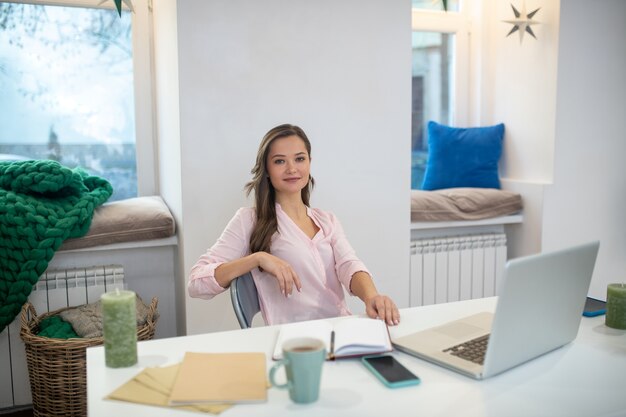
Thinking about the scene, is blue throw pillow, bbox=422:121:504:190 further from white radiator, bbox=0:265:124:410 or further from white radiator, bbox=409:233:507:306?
white radiator, bbox=0:265:124:410

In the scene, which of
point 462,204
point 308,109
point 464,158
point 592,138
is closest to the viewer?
point 308,109

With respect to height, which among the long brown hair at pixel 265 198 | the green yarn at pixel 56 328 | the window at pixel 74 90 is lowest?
the green yarn at pixel 56 328

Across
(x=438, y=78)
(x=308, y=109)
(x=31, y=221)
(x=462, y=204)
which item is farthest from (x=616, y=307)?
(x=438, y=78)

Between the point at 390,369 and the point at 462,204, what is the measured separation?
6.92 ft

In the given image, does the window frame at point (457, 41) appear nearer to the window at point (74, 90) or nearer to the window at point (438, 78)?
the window at point (438, 78)

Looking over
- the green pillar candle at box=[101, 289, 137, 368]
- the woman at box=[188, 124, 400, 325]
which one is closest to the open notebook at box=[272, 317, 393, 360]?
the green pillar candle at box=[101, 289, 137, 368]

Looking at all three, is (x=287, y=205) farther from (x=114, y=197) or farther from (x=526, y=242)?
(x=526, y=242)

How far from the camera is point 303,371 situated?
103 cm

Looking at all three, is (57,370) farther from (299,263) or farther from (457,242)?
(457,242)

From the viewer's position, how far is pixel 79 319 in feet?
7.57

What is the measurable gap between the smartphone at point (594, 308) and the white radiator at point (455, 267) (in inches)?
57.2

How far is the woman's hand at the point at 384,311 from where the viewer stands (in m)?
1.49

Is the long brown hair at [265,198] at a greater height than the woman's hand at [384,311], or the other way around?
the long brown hair at [265,198]

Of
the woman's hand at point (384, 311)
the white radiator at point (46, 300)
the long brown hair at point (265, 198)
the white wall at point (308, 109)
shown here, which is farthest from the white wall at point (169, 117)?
the woman's hand at point (384, 311)
